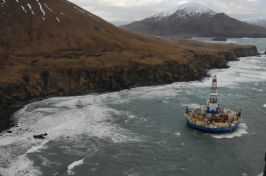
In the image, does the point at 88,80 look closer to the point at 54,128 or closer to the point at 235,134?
the point at 54,128

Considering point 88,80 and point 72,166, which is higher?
point 88,80

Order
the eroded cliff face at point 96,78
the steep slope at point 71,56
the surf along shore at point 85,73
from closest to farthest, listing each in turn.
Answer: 1. the surf along shore at point 85,73
2. the eroded cliff face at point 96,78
3. the steep slope at point 71,56

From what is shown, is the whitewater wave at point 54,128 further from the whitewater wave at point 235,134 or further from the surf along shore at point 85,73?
the whitewater wave at point 235,134

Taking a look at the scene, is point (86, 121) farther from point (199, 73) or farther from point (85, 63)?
point (199, 73)

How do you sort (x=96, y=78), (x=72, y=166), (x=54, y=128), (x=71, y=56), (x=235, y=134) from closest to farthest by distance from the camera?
(x=72, y=166)
(x=235, y=134)
(x=54, y=128)
(x=96, y=78)
(x=71, y=56)


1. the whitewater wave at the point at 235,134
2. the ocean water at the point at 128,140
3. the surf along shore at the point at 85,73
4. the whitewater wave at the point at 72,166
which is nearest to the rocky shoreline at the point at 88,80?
the surf along shore at the point at 85,73

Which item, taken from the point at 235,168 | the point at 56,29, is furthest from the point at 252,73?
the point at 56,29

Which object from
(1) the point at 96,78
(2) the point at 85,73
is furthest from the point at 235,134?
(2) the point at 85,73
